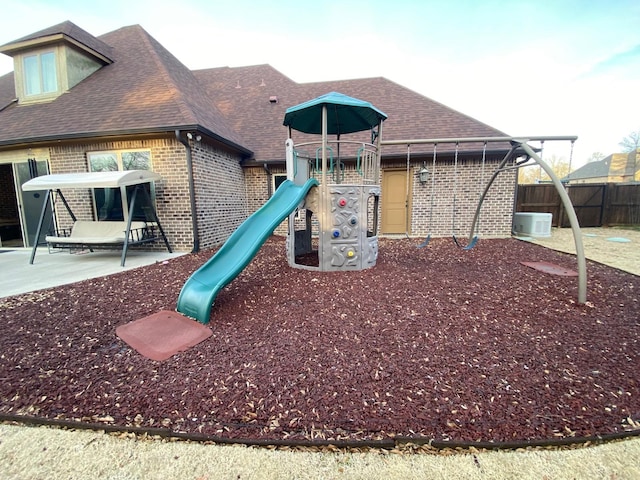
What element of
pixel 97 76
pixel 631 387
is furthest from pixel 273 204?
pixel 97 76

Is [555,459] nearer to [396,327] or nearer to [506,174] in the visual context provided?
[396,327]

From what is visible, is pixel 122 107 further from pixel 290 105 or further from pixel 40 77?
pixel 290 105

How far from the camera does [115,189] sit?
6.80m

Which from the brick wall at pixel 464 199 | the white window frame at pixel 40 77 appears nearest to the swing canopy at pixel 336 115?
the brick wall at pixel 464 199

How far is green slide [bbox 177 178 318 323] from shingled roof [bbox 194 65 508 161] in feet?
15.3

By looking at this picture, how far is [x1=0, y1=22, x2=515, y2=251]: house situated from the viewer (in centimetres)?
655

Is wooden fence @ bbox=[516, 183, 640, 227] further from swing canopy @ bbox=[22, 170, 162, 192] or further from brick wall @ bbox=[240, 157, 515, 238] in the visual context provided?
swing canopy @ bbox=[22, 170, 162, 192]

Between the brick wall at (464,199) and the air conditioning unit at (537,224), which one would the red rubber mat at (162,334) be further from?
the air conditioning unit at (537,224)

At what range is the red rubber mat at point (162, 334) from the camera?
8.09 feet

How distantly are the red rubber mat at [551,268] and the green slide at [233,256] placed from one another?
4190mm

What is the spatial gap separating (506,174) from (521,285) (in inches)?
229

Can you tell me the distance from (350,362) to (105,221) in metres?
7.38

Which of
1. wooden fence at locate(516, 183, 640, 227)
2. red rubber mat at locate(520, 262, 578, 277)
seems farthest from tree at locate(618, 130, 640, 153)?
red rubber mat at locate(520, 262, 578, 277)

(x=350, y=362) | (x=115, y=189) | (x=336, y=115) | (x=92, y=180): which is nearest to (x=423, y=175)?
(x=336, y=115)
